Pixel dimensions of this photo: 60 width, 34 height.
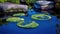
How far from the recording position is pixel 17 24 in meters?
1.27

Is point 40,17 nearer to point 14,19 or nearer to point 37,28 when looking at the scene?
point 37,28

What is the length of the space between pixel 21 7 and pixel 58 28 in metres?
0.42

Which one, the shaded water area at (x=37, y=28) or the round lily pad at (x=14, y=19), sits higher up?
the round lily pad at (x=14, y=19)

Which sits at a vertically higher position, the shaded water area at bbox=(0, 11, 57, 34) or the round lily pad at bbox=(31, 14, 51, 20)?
the round lily pad at bbox=(31, 14, 51, 20)

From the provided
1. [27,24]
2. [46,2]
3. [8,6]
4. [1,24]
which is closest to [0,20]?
[1,24]

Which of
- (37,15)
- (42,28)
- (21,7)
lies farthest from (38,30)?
(21,7)

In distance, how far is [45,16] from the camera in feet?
4.26

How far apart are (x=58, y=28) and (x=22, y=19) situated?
0.37 meters

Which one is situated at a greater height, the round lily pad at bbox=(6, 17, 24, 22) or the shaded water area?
the round lily pad at bbox=(6, 17, 24, 22)

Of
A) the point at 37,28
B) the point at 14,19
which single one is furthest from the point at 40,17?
the point at 14,19

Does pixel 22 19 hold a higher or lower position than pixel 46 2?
lower

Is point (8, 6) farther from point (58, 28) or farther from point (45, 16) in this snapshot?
point (58, 28)

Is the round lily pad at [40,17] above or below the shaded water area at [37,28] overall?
above

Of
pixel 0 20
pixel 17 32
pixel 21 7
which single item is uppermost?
pixel 21 7
